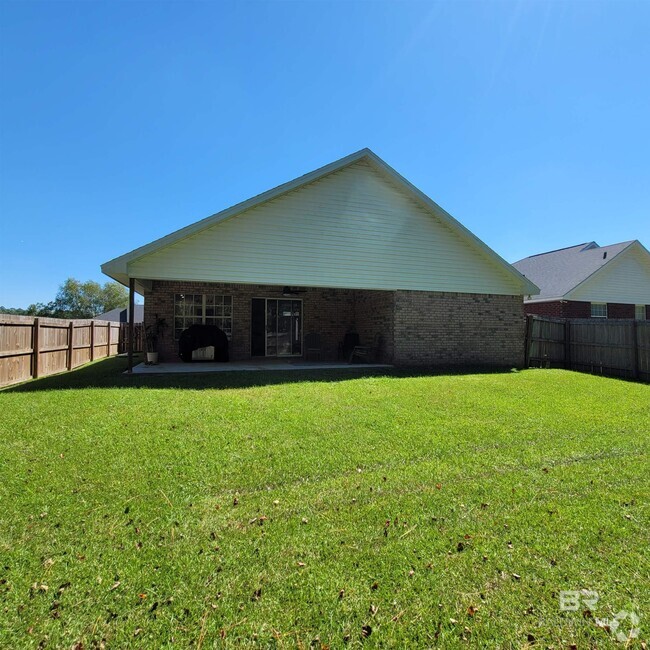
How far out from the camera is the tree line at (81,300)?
70688 millimetres

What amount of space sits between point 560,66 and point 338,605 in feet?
37.9

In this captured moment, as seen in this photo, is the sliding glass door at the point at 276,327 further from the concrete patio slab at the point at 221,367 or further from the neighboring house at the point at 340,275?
the concrete patio slab at the point at 221,367

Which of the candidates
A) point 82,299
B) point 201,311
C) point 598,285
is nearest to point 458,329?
point 201,311

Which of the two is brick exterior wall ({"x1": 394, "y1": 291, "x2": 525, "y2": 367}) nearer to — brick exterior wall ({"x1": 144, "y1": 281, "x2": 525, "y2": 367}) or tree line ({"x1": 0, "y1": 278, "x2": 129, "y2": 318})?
brick exterior wall ({"x1": 144, "y1": 281, "x2": 525, "y2": 367})

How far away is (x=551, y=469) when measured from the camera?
13.8 ft

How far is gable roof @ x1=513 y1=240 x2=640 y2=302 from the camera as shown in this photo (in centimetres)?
1905

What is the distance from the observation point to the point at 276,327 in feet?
46.8

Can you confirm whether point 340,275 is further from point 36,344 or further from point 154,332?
point 36,344

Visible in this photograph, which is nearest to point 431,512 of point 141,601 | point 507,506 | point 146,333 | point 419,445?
point 507,506

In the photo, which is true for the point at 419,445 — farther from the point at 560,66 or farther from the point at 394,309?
the point at 560,66

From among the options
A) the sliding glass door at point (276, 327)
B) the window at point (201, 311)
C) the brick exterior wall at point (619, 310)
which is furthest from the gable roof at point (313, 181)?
the brick exterior wall at point (619, 310)

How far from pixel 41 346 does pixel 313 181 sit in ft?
28.8

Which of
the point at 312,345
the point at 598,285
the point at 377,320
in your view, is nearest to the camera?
the point at 377,320

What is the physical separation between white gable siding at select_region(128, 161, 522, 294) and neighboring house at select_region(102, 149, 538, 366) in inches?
1.2
